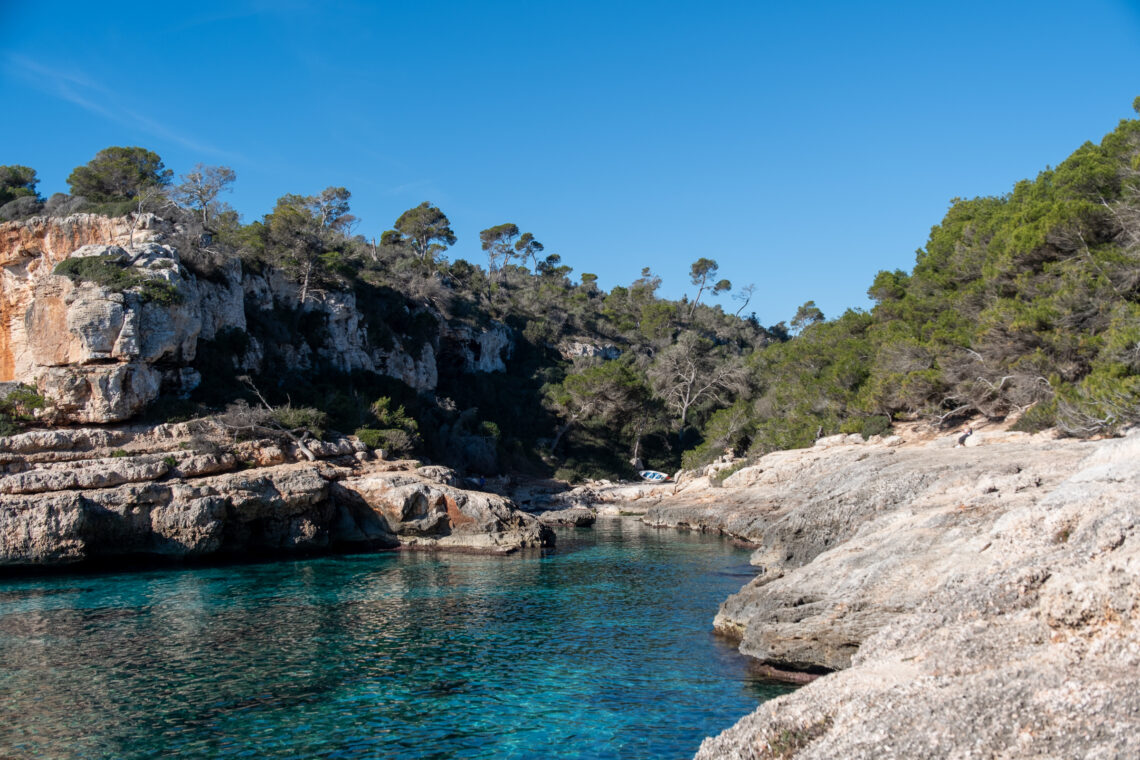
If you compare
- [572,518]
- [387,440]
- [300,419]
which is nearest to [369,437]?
[387,440]

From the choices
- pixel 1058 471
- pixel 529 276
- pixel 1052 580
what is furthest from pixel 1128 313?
pixel 529 276

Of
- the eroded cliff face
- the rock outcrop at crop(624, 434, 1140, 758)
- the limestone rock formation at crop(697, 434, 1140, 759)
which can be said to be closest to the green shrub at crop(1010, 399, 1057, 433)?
the rock outcrop at crop(624, 434, 1140, 758)

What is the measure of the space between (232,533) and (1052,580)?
2396 centimetres

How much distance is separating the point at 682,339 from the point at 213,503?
1583 inches

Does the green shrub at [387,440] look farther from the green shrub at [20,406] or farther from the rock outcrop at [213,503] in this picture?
the green shrub at [20,406]

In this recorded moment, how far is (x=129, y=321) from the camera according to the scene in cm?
2628

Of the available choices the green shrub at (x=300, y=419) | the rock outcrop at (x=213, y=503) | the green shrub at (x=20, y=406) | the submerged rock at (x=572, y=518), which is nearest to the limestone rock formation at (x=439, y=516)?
the rock outcrop at (x=213, y=503)

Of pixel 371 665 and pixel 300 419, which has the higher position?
pixel 300 419

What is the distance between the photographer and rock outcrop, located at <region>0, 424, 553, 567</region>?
21297 mm

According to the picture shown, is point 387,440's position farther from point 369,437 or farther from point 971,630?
point 971,630

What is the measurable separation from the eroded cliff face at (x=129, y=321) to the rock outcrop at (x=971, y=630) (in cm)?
2320

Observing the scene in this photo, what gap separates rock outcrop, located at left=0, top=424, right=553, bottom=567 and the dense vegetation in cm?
332

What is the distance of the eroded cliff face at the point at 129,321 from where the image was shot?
25.8 meters

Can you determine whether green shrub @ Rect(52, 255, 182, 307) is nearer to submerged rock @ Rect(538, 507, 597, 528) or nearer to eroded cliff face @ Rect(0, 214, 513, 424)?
eroded cliff face @ Rect(0, 214, 513, 424)
